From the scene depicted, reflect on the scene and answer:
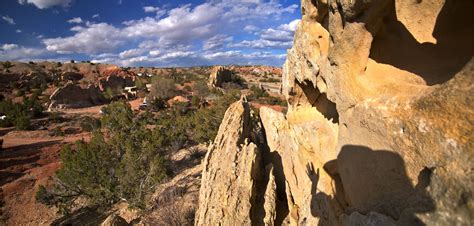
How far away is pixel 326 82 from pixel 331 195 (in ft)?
6.66

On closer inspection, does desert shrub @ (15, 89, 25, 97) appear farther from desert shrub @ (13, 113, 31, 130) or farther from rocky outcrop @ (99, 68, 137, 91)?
desert shrub @ (13, 113, 31, 130)

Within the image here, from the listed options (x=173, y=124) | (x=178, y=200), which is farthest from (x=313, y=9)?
(x=173, y=124)

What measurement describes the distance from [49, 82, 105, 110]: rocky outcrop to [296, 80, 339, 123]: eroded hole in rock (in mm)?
46448

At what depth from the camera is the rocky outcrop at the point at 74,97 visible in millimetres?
43875

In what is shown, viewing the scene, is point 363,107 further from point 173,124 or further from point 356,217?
point 173,124

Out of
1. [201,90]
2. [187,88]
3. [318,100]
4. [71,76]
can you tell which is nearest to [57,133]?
[201,90]

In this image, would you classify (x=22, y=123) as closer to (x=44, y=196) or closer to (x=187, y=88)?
(x=44, y=196)

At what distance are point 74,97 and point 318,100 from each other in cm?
4901

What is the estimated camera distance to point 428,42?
346 cm

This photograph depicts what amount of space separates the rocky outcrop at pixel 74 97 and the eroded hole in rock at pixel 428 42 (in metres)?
48.7

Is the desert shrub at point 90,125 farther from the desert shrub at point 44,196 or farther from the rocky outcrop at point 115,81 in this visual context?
the rocky outcrop at point 115,81

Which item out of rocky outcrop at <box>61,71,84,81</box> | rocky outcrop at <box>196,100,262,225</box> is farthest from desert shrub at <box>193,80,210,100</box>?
rocky outcrop at <box>196,100,262,225</box>

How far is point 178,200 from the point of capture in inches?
480

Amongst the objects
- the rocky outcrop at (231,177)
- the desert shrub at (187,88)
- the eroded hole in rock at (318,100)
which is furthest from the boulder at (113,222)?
the desert shrub at (187,88)
